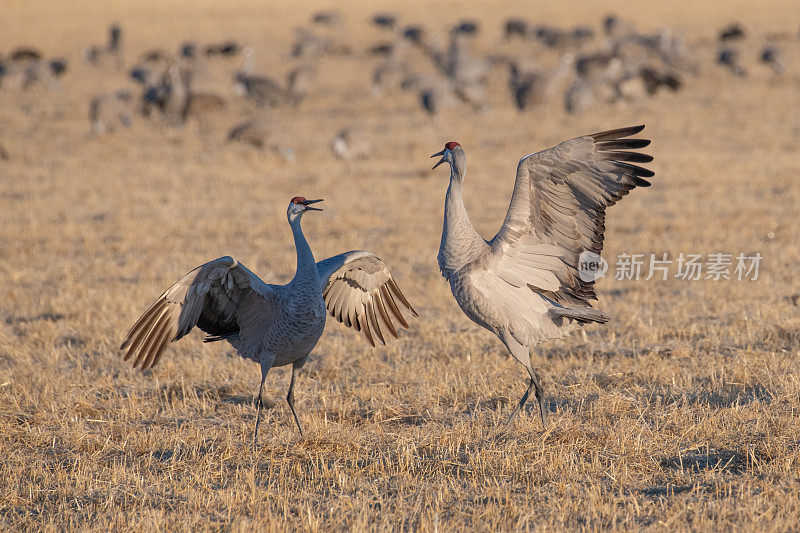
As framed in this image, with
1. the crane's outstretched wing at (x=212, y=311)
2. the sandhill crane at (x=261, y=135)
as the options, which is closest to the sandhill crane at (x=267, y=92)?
the sandhill crane at (x=261, y=135)

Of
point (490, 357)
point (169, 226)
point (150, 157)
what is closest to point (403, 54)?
point (150, 157)

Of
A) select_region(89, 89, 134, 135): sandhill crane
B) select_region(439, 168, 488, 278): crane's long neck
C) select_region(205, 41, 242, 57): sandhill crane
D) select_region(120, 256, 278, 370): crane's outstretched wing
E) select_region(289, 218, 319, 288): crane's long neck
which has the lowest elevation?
select_region(120, 256, 278, 370): crane's outstretched wing

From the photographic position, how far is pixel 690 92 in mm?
22703

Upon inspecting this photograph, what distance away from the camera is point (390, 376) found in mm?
6109

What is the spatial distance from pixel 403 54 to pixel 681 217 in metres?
20.6

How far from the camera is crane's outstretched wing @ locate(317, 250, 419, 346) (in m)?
6.00

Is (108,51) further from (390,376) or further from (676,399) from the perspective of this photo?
(676,399)

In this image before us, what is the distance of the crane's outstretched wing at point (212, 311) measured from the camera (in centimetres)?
511

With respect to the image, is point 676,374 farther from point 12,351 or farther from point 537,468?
point 12,351

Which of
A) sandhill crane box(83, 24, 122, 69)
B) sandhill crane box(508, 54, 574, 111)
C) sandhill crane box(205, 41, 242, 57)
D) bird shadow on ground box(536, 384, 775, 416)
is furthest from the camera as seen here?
sandhill crane box(205, 41, 242, 57)

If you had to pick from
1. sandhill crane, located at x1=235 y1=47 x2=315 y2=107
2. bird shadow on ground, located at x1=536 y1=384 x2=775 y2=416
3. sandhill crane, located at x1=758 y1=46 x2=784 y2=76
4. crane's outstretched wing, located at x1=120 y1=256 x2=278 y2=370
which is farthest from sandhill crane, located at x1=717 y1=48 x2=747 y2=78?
crane's outstretched wing, located at x1=120 y1=256 x2=278 y2=370

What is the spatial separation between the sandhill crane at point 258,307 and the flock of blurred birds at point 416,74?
10.0 metres

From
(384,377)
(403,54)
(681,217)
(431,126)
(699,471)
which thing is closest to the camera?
(699,471)

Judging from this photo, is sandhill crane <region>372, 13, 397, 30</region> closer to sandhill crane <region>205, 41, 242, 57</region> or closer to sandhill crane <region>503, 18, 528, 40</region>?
sandhill crane <region>503, 18, 528, 40</region>
